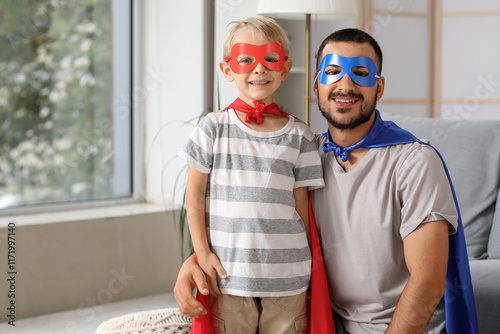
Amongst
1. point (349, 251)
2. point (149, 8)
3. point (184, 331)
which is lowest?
point (184, 331)

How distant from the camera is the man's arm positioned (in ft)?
4.80

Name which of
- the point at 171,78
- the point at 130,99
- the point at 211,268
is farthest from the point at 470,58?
the point at 211,268

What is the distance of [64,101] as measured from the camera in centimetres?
312

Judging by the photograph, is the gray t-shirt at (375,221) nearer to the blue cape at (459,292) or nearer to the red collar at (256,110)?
the blue cape at (459,292)

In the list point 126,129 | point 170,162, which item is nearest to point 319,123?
point 170,162

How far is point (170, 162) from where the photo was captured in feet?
10.8

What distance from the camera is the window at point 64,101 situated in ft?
9.58

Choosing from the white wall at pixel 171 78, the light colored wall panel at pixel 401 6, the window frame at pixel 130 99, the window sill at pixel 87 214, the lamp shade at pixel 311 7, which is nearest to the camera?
the lamp shade at pixel 311 7

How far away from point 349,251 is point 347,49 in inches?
21.6

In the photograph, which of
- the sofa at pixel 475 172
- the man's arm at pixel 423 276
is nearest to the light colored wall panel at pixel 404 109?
the sofa at pixel 475 172

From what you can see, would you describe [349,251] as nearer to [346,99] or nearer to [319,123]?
[346,99]

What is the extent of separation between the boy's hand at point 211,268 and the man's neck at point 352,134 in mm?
476

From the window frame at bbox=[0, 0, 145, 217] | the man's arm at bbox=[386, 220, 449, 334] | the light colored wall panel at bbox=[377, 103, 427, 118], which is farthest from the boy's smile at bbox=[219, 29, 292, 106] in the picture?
the light colored wall panel at bbox=[377, 103, 427, 118]

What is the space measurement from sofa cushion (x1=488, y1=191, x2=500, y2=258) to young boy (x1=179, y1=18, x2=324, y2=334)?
93cm
